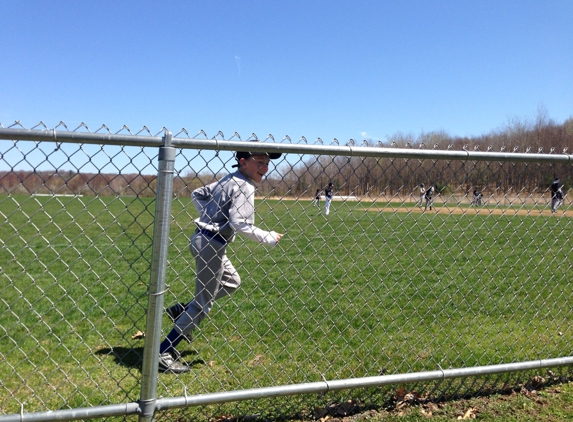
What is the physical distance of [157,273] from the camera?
7.55ft

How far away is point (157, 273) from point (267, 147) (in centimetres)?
86

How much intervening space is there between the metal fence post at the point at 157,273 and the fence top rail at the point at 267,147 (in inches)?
3.9

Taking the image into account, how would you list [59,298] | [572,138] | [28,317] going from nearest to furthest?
[28,317] → [59,298] → [572,138]

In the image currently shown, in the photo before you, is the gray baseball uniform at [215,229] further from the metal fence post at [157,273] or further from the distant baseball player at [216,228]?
the metal fence post at [157,273]

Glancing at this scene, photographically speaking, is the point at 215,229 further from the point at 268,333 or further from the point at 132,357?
the point at 268,333

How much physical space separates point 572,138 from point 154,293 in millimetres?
67160

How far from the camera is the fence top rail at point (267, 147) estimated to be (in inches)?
84.0

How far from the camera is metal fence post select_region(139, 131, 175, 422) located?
2.29 meters

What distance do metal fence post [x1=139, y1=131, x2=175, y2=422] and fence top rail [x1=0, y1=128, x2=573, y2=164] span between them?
100 mm

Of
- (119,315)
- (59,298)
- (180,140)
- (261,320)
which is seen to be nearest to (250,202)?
(180,140)

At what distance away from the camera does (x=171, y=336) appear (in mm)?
3629

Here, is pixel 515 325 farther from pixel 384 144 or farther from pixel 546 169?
Result: pixel 384 144

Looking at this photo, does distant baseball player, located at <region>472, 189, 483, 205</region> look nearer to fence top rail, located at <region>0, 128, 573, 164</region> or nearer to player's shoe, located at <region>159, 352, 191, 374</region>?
fence top rail, located at <region>0, 128, 573, 164</region>

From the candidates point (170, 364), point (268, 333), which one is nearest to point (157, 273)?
Result: point (170, 364)
